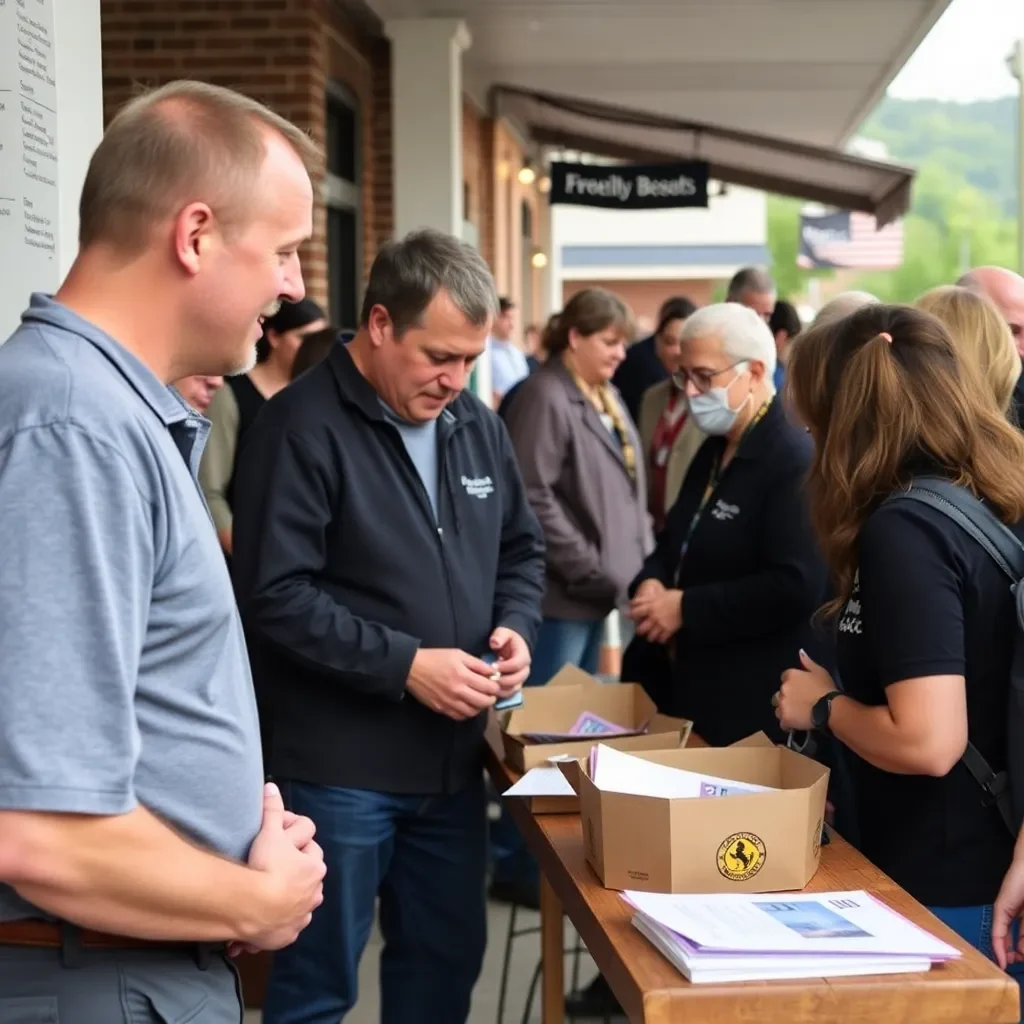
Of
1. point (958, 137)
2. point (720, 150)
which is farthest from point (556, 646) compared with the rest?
point (958, 137)

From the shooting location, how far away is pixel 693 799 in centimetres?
203

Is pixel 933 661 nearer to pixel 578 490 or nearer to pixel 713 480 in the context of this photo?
pixel 713 480

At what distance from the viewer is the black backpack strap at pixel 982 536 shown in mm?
2205

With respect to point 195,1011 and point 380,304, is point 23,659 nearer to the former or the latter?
point 195,1011

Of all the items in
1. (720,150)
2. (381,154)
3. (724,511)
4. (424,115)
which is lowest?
(724,511)

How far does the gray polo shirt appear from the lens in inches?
52.8

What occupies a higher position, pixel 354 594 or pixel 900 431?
pixel 900 431

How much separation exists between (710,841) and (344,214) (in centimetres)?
738

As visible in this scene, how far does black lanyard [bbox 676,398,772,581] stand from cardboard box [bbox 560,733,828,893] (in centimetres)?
147

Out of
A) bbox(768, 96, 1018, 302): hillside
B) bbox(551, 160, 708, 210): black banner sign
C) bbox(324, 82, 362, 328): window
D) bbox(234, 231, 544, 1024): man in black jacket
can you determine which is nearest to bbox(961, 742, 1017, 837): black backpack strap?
bbox(234, 231, 544, 1024): man in black jacket

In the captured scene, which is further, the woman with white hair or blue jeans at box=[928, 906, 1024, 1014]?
the woman with white hair

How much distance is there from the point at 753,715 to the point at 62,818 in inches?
91.1

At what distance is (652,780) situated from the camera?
2336 mm

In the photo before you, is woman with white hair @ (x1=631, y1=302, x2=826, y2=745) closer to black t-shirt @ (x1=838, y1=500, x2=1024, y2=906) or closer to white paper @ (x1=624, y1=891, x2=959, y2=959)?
black t-shirt @ (x1=838, y1=500, x2=1024, y2=906)
